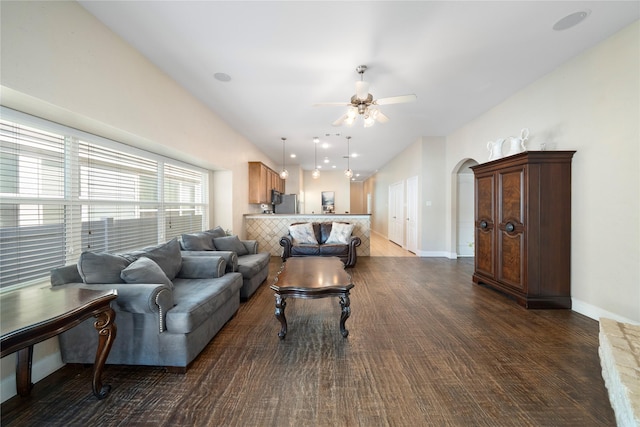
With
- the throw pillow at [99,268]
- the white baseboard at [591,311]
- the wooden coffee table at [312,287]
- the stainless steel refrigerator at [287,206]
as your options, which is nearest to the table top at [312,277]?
the wooden coffee table at [312,287]

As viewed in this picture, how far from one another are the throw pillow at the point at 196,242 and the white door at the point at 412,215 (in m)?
4.99

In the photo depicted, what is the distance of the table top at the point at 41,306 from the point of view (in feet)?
3.57

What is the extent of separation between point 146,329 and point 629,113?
480cm

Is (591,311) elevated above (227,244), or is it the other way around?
(227,244)

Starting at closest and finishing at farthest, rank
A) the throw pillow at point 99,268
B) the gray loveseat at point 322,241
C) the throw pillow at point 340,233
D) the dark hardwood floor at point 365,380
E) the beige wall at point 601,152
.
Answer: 1. the dark hardwood floor at point 365,380
2. the throw pillow at point 99,268
3. the beige wall at point 601,152
4. the gray loveseat at point 322,241
5. the throw pillow at point 340,233

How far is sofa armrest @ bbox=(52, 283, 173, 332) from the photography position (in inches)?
65.7

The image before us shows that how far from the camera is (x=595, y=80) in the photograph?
2512 mm

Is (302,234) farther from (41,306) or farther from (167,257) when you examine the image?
(41,306)

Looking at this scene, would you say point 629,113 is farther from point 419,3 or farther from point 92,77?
point 92,77

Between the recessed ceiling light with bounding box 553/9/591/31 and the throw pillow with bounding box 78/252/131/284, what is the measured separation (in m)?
4.57

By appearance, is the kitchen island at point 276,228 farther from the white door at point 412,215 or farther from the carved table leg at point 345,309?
the carved table leg at point 345,309

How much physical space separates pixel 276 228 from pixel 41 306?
4508mm

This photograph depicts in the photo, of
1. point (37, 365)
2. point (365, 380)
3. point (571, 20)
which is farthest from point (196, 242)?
point (571, 20)

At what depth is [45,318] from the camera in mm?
1174
